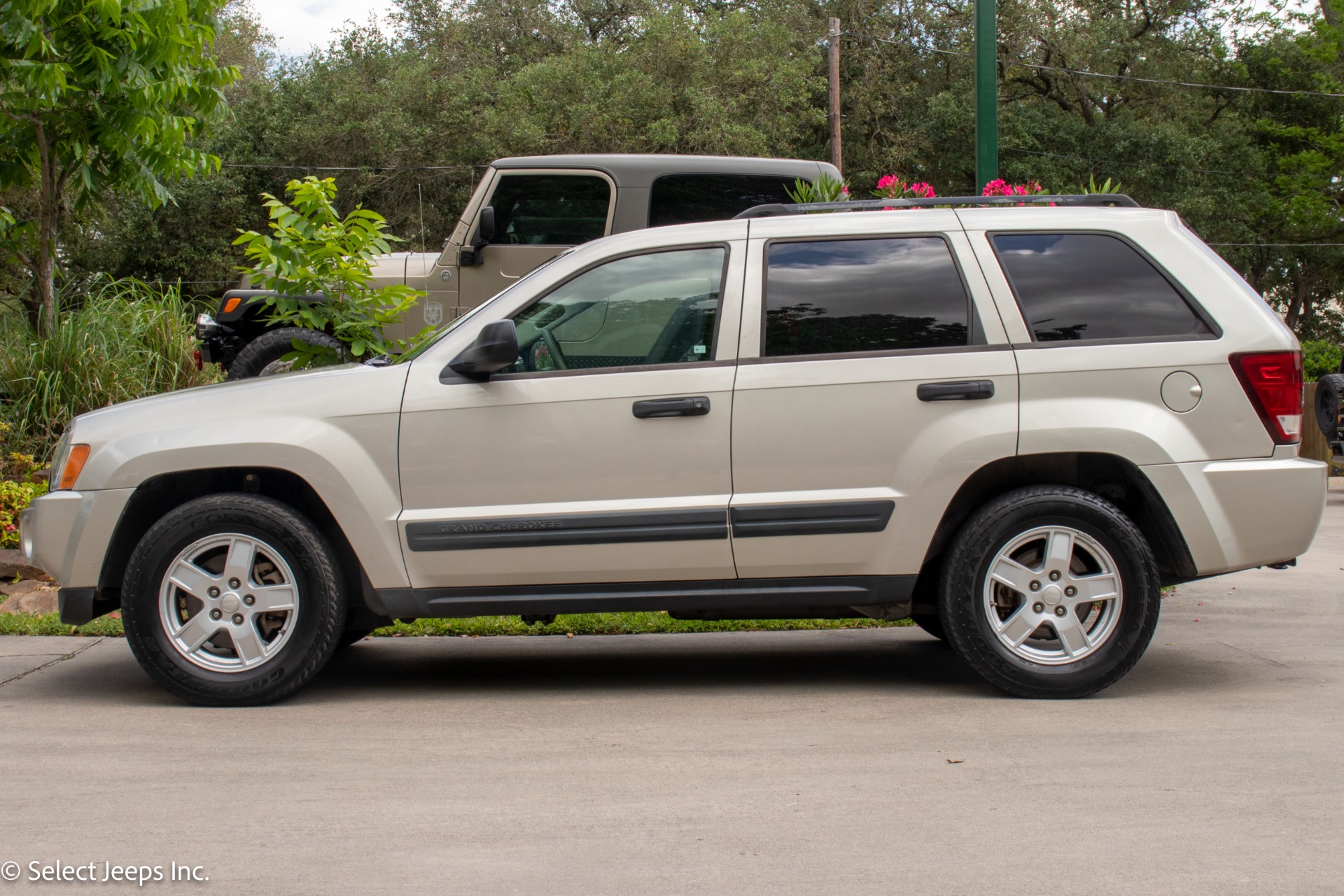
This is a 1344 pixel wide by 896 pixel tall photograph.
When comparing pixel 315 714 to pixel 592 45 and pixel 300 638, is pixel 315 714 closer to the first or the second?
pixel 300 638

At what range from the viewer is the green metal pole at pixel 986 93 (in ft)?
30.8

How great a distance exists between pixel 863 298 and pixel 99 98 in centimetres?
699

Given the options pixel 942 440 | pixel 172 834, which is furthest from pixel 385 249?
pixel 172 834

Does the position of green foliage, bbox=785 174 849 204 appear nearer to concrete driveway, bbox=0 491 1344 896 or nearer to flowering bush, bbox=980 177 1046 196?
flowering bush, bbox=980 177 1046 196

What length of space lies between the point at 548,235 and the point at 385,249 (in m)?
2.83

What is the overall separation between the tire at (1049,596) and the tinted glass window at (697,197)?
5391mm

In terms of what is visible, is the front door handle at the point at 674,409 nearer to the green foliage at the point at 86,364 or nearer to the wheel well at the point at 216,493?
the wheel well at the point at 216,493

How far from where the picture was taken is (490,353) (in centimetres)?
497

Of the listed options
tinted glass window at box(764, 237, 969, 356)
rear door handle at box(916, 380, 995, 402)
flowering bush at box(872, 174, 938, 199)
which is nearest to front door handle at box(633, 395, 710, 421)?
tinted glass window at box(764, 237, 969, 356)

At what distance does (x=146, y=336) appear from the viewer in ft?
34.1

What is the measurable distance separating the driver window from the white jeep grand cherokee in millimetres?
16

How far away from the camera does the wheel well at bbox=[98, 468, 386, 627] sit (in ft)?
17.1

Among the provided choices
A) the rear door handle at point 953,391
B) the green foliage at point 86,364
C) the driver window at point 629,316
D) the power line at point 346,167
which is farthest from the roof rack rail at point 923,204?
the power line at point 346,167

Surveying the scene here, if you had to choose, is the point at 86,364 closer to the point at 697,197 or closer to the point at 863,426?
the point at 697,197
